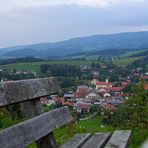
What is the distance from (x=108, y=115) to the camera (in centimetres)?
966

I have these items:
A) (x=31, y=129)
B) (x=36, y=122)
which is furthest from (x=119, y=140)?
(x=31, y=129)

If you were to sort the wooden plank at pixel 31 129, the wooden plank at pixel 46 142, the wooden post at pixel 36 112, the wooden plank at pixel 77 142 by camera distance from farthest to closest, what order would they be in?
the wooden plank at pixel 77 142 → the wooden plank at pixel 46 142 → the wooden post at pixel 36 112 → the wooden plank at pixel 31 129

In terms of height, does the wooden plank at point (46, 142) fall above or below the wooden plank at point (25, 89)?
below

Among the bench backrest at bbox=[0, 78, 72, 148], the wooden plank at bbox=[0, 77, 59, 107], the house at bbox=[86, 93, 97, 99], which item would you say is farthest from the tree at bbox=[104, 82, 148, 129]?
the house at bbox=[86, 93, 97, 99]

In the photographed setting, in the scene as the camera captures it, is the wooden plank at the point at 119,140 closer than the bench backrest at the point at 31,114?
No

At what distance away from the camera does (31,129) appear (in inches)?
93.6

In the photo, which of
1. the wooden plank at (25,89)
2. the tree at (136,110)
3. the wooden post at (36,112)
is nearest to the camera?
the wooden plank at (25,89)

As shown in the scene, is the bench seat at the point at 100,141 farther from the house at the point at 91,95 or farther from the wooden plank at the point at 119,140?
the house at the point at 91,95

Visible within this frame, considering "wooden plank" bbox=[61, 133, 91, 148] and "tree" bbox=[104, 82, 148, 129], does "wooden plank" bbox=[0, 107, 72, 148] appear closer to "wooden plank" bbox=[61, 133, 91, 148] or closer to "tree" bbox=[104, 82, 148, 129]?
"wooden plank" bbox=[61, 133, 91, 148]

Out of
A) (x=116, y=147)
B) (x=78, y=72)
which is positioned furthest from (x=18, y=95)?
(x=78, y=72)

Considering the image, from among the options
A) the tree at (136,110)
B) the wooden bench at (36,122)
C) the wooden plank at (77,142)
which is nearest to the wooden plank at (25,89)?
the wooden bench at (36,122)

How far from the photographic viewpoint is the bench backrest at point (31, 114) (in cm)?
215

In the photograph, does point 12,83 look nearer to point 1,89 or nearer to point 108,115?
point 1,89

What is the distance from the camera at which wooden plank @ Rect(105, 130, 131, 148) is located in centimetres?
317
